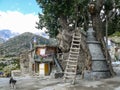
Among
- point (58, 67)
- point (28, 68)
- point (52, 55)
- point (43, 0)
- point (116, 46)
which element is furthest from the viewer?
point (116, 46)

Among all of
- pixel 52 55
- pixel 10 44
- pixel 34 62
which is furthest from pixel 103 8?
pixel 10 44

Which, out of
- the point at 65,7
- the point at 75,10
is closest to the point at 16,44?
the point at 65,7

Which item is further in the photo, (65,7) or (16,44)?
(16,44)

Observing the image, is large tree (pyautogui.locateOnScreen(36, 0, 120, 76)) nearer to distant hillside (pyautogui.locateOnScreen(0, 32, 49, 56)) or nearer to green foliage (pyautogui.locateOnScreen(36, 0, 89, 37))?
green foliage (pyautogui.locateOnScreen(36, 0, 89, 37))

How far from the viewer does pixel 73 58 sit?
17125mm

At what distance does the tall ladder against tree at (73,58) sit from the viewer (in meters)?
16.2

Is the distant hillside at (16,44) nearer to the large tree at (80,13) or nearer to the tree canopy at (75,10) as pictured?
the tree canopy at (75,10)

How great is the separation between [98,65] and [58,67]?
7.11 meters

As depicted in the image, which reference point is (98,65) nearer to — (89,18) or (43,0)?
(89,18)

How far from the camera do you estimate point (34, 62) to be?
30.1 metres

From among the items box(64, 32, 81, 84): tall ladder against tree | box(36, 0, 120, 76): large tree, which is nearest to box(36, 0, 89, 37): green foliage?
box(36, 0, 120, 76): large tree

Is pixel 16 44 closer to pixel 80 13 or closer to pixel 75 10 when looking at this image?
pixel 80 13

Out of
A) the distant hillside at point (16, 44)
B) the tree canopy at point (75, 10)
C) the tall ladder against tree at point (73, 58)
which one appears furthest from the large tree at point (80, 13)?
the distant hillside at point (16, 44)

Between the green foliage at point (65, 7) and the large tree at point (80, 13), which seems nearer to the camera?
the large tree at point (80, 13)
